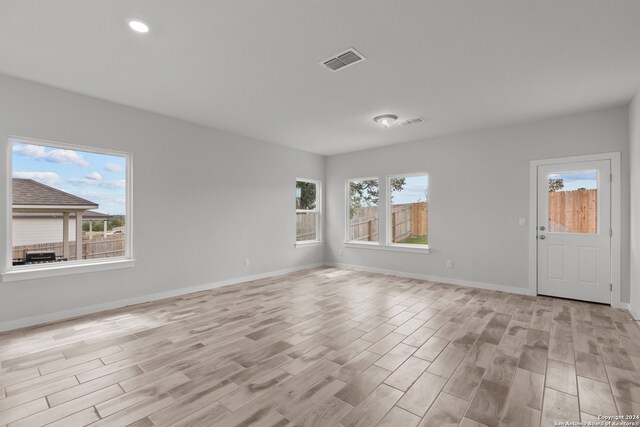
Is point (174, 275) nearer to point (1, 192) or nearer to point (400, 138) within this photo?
point (1, 192)

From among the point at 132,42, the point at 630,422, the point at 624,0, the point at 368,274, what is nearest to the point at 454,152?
the point at 368,274

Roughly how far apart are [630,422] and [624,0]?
2.73 m

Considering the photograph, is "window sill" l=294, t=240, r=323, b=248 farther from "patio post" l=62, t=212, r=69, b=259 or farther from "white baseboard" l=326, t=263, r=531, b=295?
"patio post" l=62, t=212, r=69, b=259

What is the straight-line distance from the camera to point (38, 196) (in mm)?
3543

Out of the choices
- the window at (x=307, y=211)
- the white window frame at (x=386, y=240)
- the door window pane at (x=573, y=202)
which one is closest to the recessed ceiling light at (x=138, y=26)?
the window at (x=307, y=211)

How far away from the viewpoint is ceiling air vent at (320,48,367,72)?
2.76m

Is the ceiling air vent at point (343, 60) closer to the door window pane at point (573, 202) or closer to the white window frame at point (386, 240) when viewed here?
the white window frame at point (386, 240)

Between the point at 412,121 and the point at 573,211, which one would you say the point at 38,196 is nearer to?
the point at 412,121

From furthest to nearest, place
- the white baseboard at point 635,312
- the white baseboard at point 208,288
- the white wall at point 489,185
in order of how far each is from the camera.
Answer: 1. the white wall at point 489,185
2. the white baseboard at point 635,312
3. the white baseboard at point 208,288

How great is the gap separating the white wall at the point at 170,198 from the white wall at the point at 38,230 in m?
0.18

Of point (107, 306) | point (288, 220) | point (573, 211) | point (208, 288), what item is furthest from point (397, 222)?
point (107, 306)

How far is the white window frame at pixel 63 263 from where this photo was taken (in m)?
3.28

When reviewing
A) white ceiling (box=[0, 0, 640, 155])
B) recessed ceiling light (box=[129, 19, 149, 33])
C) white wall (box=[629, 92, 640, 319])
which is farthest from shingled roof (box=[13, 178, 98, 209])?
white wall (box=[629, 92, 640, 319])

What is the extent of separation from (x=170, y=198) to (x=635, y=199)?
6.17m
